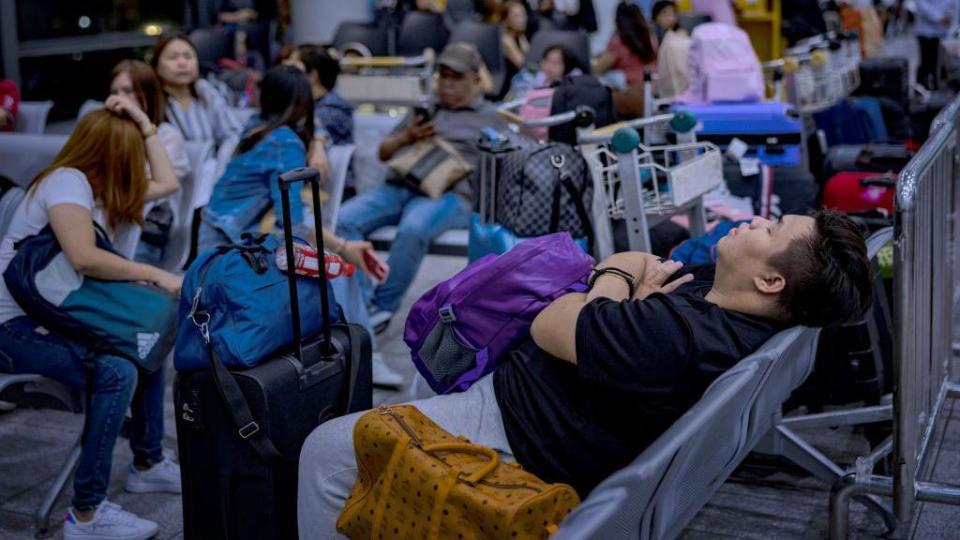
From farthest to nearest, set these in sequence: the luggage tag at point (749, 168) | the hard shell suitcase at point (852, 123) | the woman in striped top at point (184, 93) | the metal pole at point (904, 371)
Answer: the hard shell suitcase at point (852, 123)
the woman in striped top at point (184, 93)
the luggage tag at point (749, 168)
the metal pole at point (904, 371)

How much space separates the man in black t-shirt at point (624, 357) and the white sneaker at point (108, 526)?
1166mm

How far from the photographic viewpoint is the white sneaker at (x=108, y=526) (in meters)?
3.67

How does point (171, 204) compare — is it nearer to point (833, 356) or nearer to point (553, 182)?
point (553, 182)

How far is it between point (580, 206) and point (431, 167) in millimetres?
1615

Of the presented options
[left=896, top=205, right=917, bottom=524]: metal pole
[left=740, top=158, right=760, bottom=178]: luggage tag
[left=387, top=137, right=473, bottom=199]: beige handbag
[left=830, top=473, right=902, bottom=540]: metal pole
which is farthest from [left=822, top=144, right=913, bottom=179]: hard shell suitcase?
[left=896, top=205, right=917, bottom=524]: metal pole

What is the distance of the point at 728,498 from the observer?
13.0 ft

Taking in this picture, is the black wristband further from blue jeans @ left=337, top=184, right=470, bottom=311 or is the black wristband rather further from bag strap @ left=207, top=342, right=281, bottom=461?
blue jeans @ left=337, top=184, right=470, bottom=311

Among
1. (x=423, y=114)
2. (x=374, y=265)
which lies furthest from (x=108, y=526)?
(x=423, y=114)

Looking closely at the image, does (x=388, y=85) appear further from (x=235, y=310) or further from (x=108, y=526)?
(x=235, y=310)

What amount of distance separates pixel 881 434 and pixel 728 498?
607mm

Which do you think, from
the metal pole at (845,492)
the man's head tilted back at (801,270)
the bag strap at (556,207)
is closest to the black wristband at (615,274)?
the man's head tilted back at (801,270)

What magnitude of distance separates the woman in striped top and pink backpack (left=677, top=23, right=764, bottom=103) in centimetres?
240

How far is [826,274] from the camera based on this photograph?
2520mm

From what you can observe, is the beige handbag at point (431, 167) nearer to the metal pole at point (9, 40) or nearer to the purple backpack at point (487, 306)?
the purple backpack at point (487, 306)
